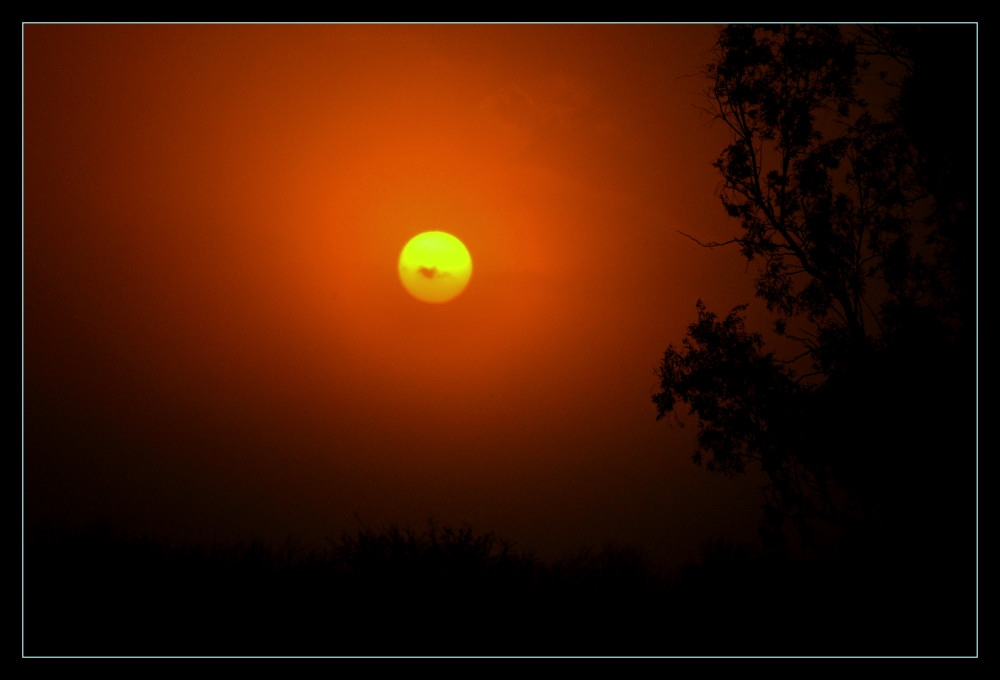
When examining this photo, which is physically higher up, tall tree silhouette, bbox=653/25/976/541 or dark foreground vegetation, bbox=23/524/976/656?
tall tree silhouette, bbox=653/25/976/541

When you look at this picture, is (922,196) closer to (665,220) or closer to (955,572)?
(955,572)

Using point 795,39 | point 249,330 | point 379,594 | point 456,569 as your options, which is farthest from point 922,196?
point 249,330

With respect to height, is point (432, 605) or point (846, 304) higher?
point (846, 304)

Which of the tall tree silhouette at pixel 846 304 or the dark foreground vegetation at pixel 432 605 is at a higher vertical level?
the tall tree silhouette at pixel 846 304
